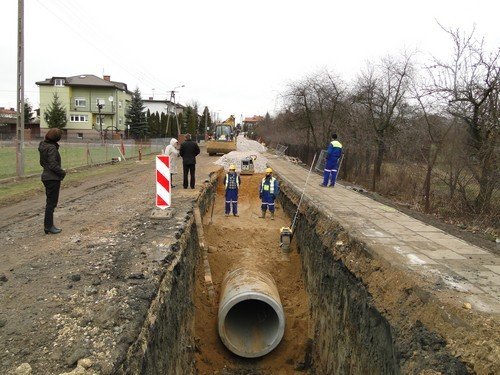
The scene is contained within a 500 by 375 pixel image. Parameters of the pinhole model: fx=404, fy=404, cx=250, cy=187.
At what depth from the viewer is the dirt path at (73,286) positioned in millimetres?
3189

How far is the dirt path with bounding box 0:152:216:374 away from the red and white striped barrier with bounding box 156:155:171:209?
0.52 metres

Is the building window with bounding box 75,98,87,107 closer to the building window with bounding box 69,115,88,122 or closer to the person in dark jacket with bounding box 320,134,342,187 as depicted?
the building window with bounding box 69,115,88,122

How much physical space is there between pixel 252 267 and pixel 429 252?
3.61m

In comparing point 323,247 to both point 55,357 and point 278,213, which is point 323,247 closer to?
point 55,357

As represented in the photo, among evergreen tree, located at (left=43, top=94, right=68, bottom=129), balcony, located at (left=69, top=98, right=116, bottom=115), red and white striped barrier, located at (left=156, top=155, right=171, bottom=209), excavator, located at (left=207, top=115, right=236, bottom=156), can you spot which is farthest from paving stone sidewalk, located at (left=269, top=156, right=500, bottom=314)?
balcony, located at (left=69, top=98, right=116, bottom=115)

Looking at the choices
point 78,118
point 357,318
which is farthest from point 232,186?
point 78,118

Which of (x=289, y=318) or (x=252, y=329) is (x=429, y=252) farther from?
(x=252, y=329)

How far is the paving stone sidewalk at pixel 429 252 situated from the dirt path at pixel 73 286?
10.5ft

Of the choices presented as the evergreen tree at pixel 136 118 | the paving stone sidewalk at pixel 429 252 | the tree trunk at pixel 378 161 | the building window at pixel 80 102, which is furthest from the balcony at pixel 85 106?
the paving stone sidewalk at pixel 429 252

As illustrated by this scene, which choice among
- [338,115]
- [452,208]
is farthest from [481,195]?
[338,115]

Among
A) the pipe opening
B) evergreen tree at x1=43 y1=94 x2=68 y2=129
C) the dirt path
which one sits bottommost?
the pipe opening

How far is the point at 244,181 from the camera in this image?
17.9 m

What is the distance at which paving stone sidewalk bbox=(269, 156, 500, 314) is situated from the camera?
4305mm

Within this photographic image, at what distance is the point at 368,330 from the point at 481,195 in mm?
7939
